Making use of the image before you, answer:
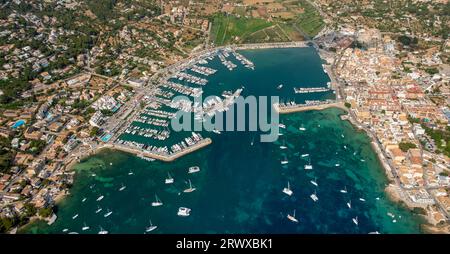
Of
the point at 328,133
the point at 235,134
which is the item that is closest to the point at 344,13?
the point at 328,133

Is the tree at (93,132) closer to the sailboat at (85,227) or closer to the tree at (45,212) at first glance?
the tree at (45,212)

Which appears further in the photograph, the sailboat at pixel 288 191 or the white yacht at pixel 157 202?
the sailboat at pixel 288 191

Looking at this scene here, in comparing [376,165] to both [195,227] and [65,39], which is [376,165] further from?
[65,39]

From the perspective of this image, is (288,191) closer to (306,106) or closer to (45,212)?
(306,106)

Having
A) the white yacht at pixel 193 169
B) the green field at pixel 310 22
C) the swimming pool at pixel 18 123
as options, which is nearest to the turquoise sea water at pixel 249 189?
the white yacht at pixel 193 169


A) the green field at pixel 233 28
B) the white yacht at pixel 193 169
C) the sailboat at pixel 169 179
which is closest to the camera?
the sailboat at pixel 169 179

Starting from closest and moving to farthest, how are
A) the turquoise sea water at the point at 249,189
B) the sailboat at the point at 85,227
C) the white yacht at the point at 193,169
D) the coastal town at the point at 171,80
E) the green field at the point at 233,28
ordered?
the sailboat at the point at 85,227, the turquoise sea water at the point at 249,189, the coastal town at the point at 171,80, the white yacht at the point at 193,169, the green field at the point at 233,28
